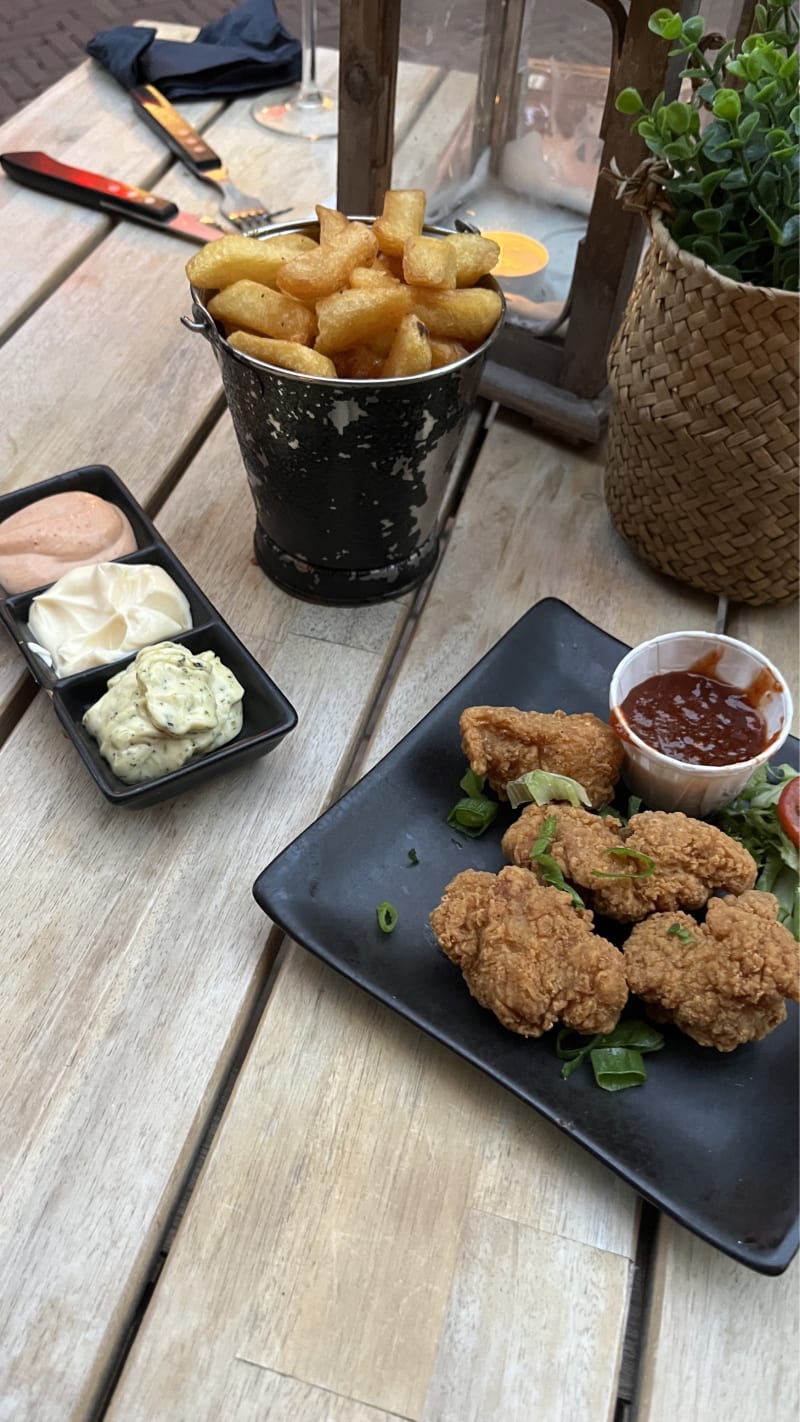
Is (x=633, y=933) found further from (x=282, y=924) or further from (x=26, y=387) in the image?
(x=26, y=387)

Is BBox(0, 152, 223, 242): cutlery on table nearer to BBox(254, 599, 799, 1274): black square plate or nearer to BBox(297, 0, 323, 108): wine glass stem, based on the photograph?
BBox(297, 0, 323, 108): wine glass stem

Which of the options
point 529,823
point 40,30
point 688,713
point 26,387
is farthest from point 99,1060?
point 40,30

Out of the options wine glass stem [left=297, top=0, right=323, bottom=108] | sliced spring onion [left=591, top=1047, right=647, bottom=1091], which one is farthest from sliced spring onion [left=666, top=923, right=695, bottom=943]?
wine glass stem [left=297, top=0, right=323, bottom=108]

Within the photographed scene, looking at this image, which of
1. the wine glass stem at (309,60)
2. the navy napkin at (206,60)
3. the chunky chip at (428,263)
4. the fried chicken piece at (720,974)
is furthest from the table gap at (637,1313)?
the navy napkin at (206,60)

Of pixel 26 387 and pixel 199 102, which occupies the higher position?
pixel 199 102

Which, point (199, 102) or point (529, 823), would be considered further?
point (199, 102)

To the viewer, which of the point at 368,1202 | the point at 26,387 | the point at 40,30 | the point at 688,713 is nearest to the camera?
the point at 368,1202
